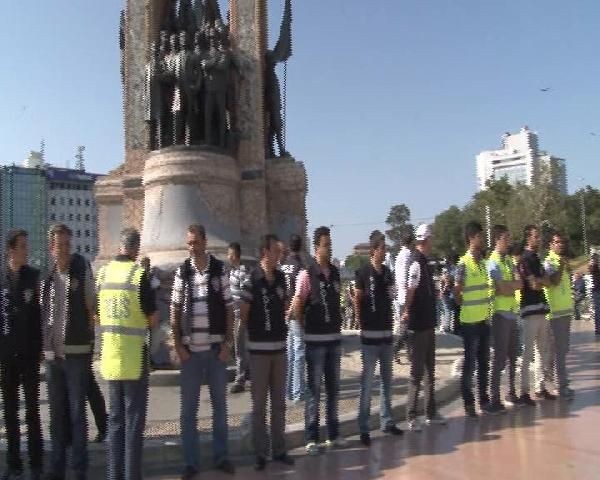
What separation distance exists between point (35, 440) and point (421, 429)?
3485mm

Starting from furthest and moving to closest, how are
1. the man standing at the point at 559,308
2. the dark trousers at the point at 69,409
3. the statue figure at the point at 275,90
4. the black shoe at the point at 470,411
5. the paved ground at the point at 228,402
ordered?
the statue figure at the point at 275,90, the man standing at the point at 559,308, the black shoe at the point at 470,411, the paved ground at the point at 228,402, the dark trousers at the point at 69,409

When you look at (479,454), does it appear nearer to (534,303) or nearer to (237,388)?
(534,303)

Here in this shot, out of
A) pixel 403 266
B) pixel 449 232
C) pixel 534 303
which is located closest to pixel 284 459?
pixel 403 266

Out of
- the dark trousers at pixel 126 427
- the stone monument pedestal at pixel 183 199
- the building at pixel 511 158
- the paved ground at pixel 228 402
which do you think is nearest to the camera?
the dark trousers at pixel 126 427

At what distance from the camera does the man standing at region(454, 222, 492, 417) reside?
6961 millimetres

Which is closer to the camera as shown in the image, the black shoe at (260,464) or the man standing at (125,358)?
the man standing at (125,358)

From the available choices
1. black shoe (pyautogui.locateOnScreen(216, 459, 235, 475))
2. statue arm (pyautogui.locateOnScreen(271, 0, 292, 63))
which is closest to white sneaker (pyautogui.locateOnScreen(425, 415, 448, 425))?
black shoe (pyautogui.locateOnScreen(216, 459, 235, 475))

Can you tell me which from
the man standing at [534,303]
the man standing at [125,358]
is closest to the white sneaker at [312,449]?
the man standing at [125,358]

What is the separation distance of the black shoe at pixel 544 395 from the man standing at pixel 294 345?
111 inches

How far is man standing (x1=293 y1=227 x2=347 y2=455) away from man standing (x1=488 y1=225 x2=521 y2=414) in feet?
6.82

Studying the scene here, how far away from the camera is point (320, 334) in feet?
19.5

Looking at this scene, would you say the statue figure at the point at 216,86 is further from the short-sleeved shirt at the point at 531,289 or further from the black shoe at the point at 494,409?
the black shoe at the point at 494,409

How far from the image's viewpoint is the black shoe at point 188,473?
504 centimetres

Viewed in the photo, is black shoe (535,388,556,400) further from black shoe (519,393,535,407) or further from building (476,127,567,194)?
building (476,127,567,194)
